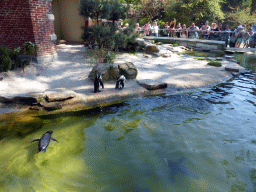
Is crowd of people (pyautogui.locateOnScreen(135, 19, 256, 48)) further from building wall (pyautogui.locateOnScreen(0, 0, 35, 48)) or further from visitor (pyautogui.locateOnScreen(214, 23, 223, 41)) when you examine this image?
building wall (pyautogui.locateOnScreen(0, 0, 35, 48))

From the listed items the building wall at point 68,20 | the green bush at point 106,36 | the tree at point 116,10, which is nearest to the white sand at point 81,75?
the green bush at point 106,36

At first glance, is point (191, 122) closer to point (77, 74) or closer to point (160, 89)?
point (160, 89)

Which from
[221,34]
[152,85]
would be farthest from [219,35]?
[152,85]

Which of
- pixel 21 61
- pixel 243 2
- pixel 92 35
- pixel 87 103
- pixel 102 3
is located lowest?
pixel 87 103

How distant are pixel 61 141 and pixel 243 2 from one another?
3281cm

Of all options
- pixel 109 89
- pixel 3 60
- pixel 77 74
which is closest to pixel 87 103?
pixel 109 89

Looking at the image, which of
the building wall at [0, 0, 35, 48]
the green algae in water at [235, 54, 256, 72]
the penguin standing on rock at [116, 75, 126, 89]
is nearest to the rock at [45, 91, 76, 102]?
the penguin standing on rock at [116, 75, 126, 89]

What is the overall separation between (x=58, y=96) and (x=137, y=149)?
9.36ft

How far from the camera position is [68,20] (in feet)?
41.6

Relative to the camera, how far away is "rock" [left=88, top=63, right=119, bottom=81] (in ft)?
23.0

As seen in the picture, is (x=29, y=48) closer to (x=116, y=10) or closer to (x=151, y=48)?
(x=116, y=10)

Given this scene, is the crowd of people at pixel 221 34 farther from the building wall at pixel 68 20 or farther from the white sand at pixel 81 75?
the white sand at pixel 81 75

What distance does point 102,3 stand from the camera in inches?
380

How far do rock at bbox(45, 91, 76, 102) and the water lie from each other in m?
0.57
